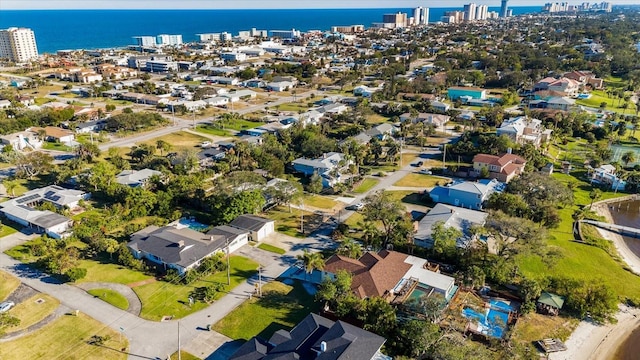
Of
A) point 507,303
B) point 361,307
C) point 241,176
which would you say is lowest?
point 507,303

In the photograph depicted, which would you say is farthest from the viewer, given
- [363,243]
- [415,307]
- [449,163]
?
[449,163]

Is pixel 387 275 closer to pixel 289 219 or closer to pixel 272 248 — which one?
pixel 272 248

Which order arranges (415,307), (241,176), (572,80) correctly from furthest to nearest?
1. (572,80)
2. (241,176)
3. (415,307)

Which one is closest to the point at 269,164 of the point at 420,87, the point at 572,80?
the point at 420,87

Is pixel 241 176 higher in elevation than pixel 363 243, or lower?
higher

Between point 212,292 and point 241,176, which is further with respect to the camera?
point 241,176

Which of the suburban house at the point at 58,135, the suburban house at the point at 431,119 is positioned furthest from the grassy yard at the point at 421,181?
the suburban house at the point at 58,135

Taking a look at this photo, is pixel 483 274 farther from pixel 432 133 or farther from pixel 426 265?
pixel 432 133

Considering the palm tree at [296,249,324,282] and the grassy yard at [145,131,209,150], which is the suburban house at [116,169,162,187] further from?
the palm tree at [296,249,324,282]
